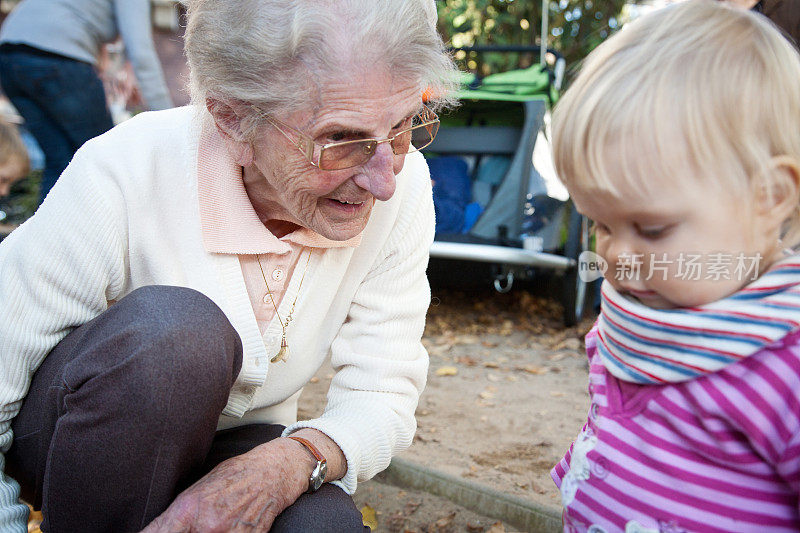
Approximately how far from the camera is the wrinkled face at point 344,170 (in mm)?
1432

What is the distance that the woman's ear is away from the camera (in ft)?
5.18

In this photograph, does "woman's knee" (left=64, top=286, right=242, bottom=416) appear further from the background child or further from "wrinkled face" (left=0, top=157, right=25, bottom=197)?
"wrinkled face" (left=0, top=157, right=25, bottom=197)

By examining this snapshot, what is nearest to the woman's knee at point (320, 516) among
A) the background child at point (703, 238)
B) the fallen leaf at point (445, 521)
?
the background child at point (703, 238)

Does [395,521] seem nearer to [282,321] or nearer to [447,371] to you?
[282,321]

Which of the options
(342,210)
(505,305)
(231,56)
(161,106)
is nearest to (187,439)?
(342,210)

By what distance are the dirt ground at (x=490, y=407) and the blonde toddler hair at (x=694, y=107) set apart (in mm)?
1313

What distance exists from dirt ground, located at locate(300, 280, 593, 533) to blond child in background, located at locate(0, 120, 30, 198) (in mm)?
2709

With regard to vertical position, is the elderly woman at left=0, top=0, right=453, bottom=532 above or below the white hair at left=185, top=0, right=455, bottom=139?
below

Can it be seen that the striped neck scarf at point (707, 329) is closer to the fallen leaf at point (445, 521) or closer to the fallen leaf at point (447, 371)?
the fallen leaf at point (445, 521)

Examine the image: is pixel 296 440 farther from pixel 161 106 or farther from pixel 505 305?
pixel 505 305

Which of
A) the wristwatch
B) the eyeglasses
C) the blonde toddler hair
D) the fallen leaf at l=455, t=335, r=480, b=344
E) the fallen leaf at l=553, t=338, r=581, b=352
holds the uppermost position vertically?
the blonde toddler hair

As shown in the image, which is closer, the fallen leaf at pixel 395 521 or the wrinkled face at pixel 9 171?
the fallen leaf at pixel 395 521

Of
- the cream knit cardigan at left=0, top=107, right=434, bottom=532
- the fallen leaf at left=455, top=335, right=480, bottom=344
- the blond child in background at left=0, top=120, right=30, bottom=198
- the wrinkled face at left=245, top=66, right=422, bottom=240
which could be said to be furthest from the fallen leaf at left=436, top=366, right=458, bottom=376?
the blond child in background at left=0, top=120, right=30, bottom=198

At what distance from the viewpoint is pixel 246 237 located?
1.62 meters
